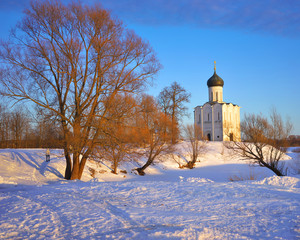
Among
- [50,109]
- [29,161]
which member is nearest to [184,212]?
[50,109]

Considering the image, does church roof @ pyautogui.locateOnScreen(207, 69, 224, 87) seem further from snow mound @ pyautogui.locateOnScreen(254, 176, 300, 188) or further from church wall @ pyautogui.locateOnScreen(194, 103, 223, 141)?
snow mound @ pyautogui.locateOnScreen(254, 176, 300, 188)

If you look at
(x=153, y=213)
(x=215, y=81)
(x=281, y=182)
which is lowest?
(x=153, y=213)

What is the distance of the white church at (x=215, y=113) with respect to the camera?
54.6 meters

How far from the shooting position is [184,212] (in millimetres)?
6246

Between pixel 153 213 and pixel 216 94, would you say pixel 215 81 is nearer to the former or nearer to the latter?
pixel 216 94

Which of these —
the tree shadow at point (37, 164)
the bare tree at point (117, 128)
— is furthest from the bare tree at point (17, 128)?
the bare tree at point (117, 128)

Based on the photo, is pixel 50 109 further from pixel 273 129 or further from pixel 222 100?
pixel 222 100

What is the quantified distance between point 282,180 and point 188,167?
21.6m

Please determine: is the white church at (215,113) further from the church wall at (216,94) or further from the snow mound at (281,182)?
the snow mound at (281,182)

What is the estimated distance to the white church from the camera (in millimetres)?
54562

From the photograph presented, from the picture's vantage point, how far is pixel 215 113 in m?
55.0

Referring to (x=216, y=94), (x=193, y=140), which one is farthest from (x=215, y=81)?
(x=193, y=140)

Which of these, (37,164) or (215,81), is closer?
(37,164)

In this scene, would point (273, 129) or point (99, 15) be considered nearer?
point (99, 15)
